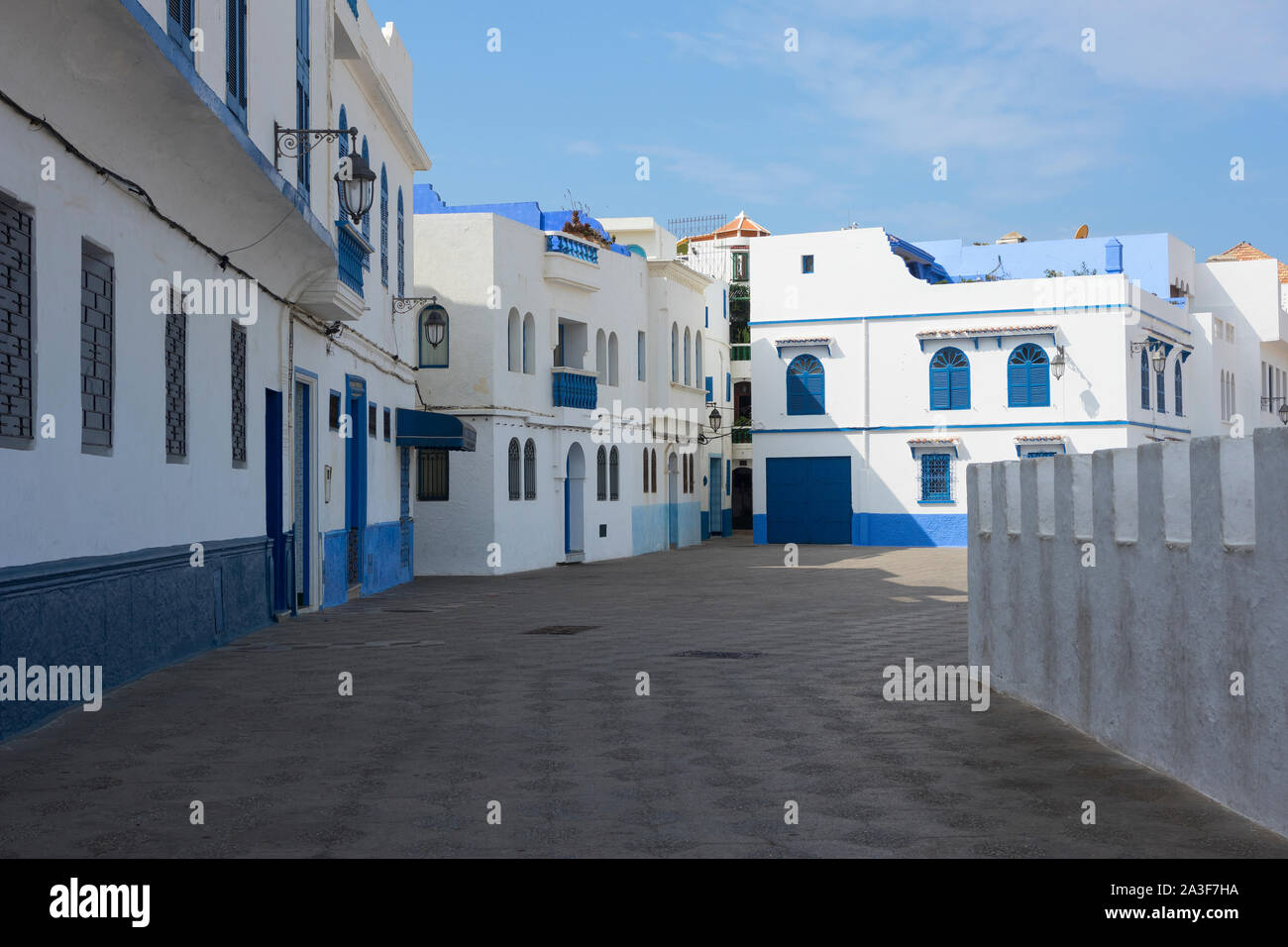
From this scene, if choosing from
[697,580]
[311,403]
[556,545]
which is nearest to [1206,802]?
[311,403]

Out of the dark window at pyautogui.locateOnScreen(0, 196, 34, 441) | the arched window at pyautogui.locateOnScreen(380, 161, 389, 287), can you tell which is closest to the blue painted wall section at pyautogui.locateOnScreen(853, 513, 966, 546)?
the arched window at pyautogui.locateOnScreen(380, 161, 389, 287)

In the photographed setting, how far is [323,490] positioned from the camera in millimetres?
18469

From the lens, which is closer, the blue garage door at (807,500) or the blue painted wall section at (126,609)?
the blue painted wall section at (126,609)

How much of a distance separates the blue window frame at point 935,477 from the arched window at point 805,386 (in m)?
3.46

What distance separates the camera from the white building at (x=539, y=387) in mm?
28156

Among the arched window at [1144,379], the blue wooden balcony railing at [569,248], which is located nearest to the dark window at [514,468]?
the blue wooden balcony railing at [569,248]

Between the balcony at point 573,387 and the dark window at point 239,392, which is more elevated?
the balcony at point 573,387

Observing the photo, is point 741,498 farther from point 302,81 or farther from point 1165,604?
point 1165,604

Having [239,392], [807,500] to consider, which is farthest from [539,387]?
[239,392]

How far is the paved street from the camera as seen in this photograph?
5.90m

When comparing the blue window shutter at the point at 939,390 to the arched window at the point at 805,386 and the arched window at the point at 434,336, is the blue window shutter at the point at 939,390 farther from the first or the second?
the arched window at the point at 434,336

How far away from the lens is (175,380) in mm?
12328

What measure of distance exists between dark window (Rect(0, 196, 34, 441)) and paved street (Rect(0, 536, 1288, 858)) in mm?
1978
